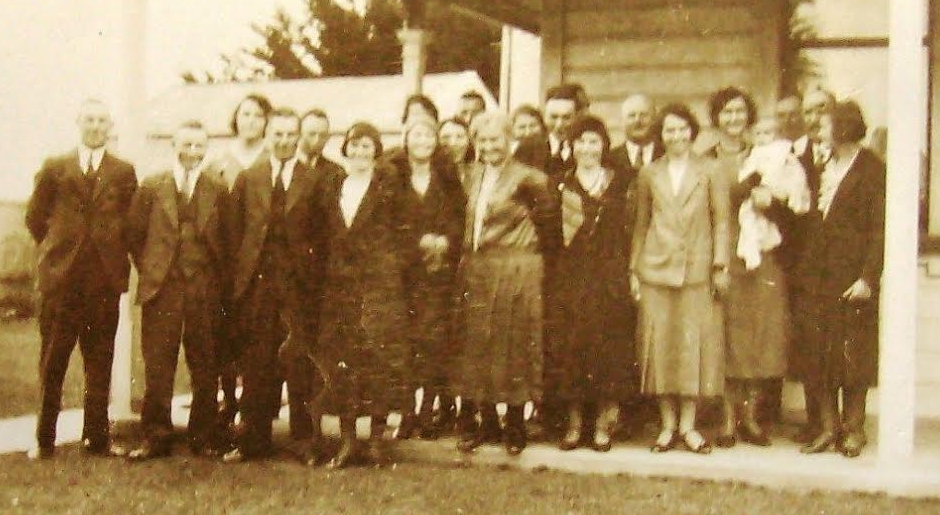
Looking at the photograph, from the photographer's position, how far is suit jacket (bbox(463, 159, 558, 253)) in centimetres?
490

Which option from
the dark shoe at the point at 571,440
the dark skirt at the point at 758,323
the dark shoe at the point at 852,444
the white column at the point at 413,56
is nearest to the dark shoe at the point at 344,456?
the dark shoe at the point at 571,440

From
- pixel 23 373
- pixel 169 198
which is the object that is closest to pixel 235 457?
pixel 169 198

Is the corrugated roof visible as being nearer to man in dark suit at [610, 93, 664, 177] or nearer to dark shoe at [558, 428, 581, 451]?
man in dark suit at [610, 93, 664, 177]

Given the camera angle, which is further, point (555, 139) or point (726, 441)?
point (555, 139)

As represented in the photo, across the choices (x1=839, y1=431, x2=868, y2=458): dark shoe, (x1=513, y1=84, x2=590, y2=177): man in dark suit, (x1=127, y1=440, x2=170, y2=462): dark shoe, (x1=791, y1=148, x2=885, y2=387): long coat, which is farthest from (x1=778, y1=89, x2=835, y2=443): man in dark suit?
(x1=127, y1=440, x2=170, y2=462): dark shoe

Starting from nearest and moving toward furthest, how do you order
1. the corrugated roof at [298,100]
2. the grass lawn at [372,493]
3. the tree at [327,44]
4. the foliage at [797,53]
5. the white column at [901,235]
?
the grass lawn at [372,493] → the white column at [901,235] → the tree at [327,44] → the corrugated roof at [298,100] → the foliage at [797,53]

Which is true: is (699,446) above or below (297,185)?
below

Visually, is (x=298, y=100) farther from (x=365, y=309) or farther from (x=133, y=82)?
(x=365, y=309)

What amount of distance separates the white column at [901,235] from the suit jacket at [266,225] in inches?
99.3

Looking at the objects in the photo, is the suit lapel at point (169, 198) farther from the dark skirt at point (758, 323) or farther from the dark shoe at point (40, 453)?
the dark skirt at point (758, 323)

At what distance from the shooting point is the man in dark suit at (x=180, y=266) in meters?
4.98

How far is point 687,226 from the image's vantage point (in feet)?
16.3

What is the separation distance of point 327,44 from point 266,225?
1733mm

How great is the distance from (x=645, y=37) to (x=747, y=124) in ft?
5.54
